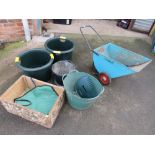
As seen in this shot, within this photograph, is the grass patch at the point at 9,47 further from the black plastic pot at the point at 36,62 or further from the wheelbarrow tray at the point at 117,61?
the wheelbarrow tray at the point at 117,61

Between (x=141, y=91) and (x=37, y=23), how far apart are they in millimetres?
2326

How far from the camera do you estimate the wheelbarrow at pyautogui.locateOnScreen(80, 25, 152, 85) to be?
2215 millimetres

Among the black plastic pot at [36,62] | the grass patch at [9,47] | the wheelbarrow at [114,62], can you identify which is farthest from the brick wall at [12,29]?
the wheelbarrow at [114,62]

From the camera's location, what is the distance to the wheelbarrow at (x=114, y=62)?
7.27 feet

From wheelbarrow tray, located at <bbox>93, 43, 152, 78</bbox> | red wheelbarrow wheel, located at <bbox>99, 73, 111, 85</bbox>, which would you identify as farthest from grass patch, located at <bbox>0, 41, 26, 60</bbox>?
red wheelbarrow wheel, located at <bbox>99, 73, 111, 85</bbox>

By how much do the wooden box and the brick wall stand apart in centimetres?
134

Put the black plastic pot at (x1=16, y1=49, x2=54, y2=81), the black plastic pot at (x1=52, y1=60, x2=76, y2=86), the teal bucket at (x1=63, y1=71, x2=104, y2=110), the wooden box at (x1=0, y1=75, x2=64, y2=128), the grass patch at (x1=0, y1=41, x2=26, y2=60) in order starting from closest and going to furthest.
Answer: the wooden box at (x1=0, y1=75, x2=64, y2=128) < the teal bucket at (x1=63, y1=71, x2=104, y2=110) < the black plastic pot at (x1=16, y1=49, x2=54, y2=81) < the black plastic pot at (x1=52, y1=60, x2=76, y2=86) < the grass patch at (x1=0, y1=41, x2=26, y2=60)

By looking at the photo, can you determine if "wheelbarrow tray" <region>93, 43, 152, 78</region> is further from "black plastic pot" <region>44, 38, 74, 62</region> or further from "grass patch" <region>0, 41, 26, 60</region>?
"grass patch" <region>0, 41, 26, 60</region>

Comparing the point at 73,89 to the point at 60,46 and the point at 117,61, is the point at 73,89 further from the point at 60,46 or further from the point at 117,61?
the point at 60,46

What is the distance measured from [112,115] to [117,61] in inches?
33.4

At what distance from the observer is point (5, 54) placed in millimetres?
2859

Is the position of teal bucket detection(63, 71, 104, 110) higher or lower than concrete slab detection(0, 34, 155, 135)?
higher

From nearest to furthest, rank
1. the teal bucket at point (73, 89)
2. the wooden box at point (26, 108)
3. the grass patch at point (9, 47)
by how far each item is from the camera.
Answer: the wooden box at point (26, 108), the teal bucket at point (73, 89), the grass patch at point (9, 47)

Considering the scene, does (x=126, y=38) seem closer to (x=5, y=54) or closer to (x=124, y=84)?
(x=124, y=84)
